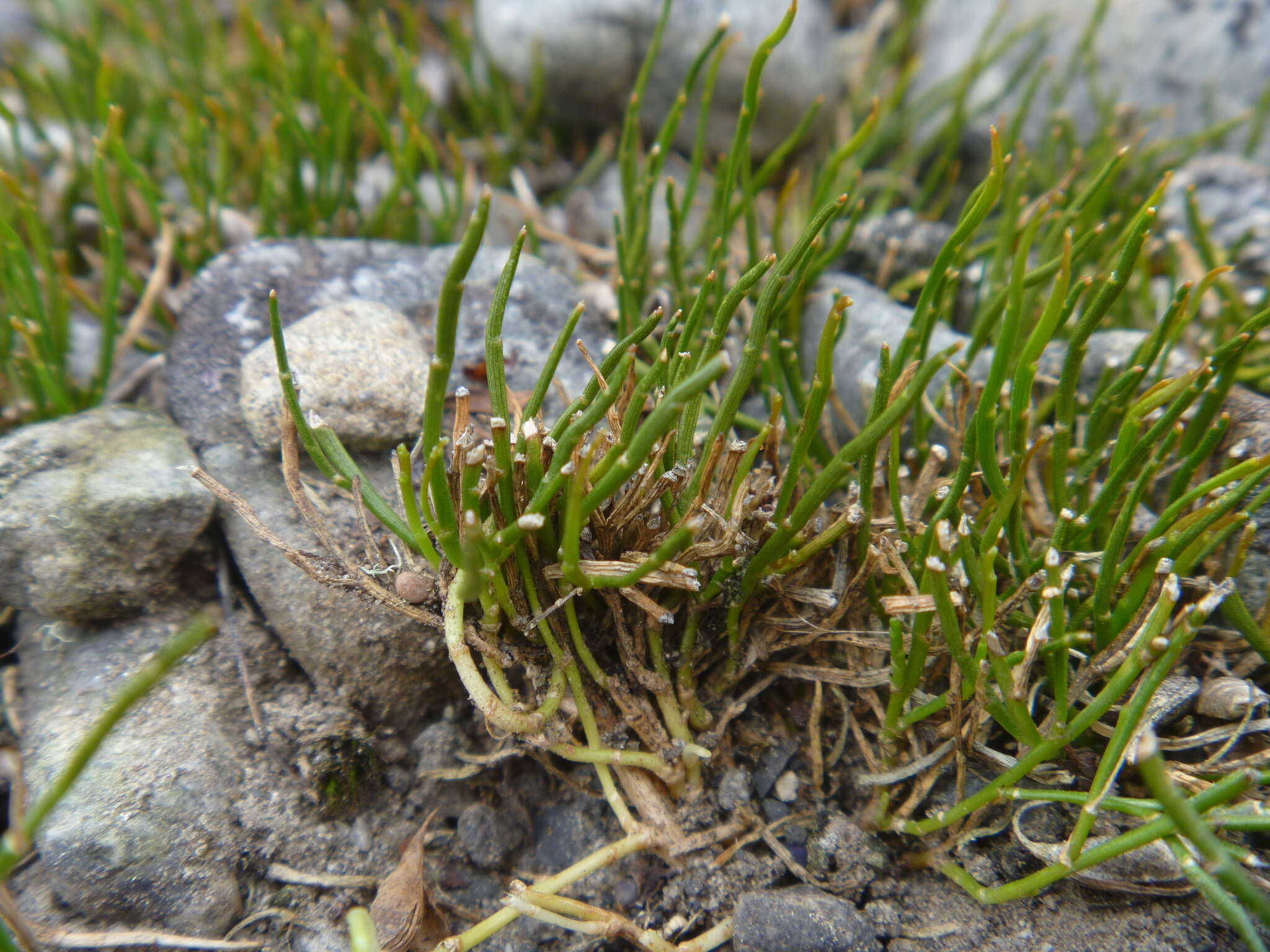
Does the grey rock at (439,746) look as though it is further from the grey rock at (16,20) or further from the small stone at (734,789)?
the grey rock at (16,20)

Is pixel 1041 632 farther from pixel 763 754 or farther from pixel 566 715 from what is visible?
pixel 566 715

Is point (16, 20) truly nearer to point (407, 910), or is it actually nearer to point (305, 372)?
point (305, 372)

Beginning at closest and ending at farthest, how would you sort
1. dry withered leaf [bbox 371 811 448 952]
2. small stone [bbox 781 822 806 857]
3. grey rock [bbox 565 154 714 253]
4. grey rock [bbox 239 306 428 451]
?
dry withered leaf [bbox 371 811 448 952]
small stone [bbox 781 822 806 857]
grey rock [bbox 239 306 428 451]
grey rock [bbox 565 154 714 253]

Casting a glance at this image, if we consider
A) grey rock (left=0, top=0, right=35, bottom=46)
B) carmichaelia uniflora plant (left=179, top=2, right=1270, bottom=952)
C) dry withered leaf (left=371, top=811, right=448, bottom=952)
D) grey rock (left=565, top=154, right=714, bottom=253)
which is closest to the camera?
carmichaelia uniflora plant (left=179, top=2, right=1270, bottom=952)

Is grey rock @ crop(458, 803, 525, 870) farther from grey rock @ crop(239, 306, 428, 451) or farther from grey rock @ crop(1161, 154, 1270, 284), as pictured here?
grey rock @ crop(1161, 154, 1270, 284)

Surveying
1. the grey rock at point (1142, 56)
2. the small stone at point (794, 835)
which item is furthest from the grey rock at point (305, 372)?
the grey rock at point (1142, 56)

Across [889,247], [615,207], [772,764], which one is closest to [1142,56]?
[889,247]

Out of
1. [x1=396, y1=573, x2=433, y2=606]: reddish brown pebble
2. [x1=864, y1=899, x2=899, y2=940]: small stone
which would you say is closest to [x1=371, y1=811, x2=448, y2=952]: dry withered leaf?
[x1=396, y1=573, x2=433, y2=606]: reddish brown pebble
